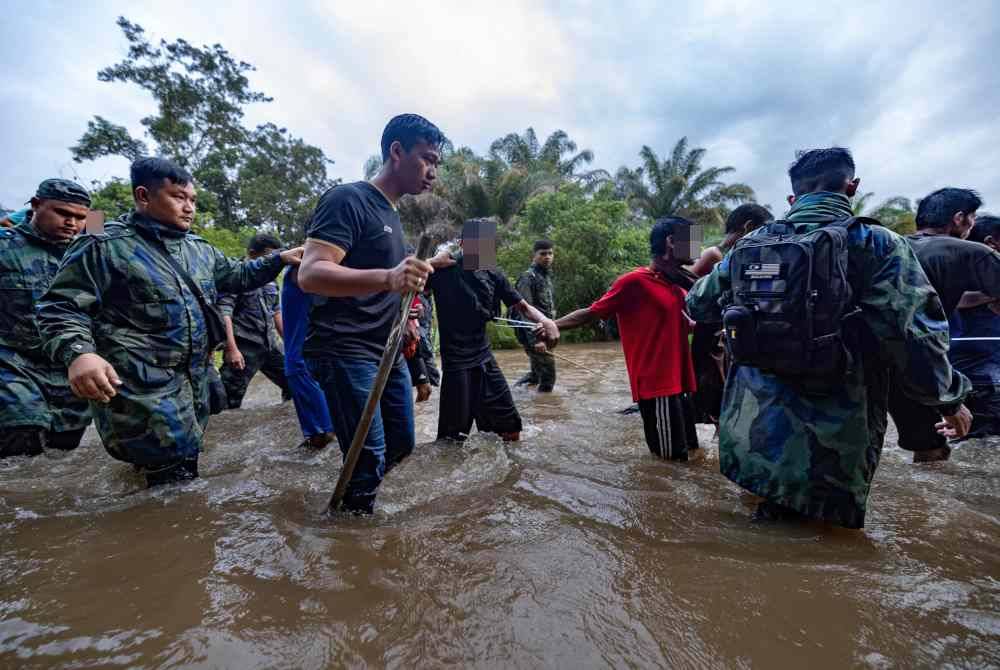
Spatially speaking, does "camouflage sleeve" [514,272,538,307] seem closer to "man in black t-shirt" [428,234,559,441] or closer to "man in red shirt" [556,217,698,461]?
"man in black t-shirt" [428,234,559,441]

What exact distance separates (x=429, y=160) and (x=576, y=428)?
2873 mm

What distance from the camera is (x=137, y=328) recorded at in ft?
7.20

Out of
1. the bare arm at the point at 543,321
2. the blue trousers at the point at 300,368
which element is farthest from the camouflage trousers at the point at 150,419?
the bare arm at the point at 543,321

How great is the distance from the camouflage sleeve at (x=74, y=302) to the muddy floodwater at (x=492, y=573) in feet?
2.68

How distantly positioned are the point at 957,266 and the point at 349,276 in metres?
3.23

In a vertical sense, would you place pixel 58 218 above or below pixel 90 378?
above

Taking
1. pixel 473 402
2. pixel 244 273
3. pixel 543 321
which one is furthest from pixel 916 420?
pixel 244 273

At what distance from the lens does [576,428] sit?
4332 millimetres

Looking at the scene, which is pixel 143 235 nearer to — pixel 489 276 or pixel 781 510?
pixel 489 276

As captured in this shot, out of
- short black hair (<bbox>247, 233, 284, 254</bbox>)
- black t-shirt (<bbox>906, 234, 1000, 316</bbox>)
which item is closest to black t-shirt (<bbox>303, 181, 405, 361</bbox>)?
short black hair (<bbox>247, 233, 284, 254</bbox>)

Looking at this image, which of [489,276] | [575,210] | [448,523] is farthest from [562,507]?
[575,210]

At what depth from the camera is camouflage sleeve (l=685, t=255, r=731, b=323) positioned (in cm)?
235

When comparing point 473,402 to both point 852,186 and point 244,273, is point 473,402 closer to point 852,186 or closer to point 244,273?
point 244,273

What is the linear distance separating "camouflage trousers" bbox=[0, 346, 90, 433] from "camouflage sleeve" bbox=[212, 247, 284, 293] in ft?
5.02
